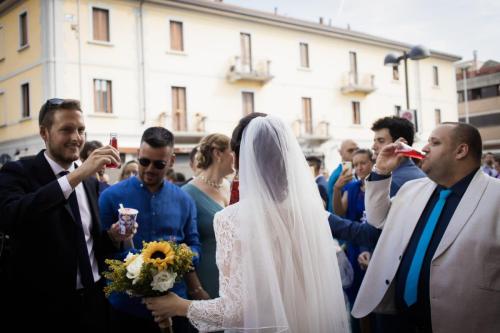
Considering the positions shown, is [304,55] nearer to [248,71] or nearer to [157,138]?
[248,71]

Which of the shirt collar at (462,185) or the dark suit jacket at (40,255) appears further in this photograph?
the shirt collar at (462,185)

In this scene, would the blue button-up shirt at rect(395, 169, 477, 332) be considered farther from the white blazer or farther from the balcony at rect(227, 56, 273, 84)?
the balcony at rect(227, 56, 273, 84)

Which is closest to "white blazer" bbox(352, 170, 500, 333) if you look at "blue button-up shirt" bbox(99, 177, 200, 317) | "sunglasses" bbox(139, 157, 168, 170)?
"blue button-up shirt" bbox(99, 177, 200, 317)

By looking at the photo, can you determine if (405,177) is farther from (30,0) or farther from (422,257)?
(30,0)

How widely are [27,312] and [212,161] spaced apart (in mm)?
2028

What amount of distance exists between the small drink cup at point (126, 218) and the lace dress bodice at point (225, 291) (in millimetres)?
781

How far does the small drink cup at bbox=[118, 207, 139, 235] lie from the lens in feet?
9.40

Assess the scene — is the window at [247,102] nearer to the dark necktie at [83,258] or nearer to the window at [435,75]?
the window at [435,75]

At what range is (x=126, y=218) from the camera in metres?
2.88

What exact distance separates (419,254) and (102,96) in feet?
67.1

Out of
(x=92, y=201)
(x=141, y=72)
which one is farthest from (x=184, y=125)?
(x=92, y=201)

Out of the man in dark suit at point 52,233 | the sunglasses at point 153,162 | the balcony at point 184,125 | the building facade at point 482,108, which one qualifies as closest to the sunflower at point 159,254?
the man in dark suit at point 52,233

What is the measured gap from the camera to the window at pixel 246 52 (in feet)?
83.8

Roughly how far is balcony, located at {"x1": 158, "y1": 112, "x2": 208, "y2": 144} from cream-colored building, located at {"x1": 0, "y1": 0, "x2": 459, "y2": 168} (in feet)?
0.18
